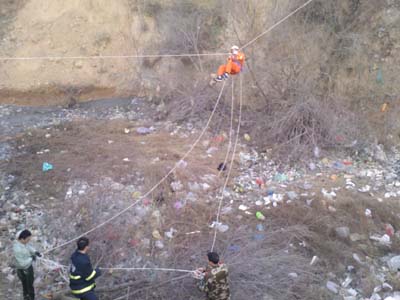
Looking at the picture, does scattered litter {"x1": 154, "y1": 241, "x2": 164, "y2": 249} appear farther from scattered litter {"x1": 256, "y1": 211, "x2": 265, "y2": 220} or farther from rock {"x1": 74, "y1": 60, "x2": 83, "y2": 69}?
rock {"x1": 74, "y1": 60, "x2": 83, "y2": 69}

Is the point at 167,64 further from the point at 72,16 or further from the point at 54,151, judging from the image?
the point at 54,151

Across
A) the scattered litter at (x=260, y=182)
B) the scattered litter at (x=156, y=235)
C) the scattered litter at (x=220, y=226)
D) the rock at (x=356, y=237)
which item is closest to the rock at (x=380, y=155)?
the rock at (x=356, y=237)

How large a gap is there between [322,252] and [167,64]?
6.19m

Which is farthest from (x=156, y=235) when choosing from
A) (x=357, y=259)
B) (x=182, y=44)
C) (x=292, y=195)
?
(x=182, y=44)

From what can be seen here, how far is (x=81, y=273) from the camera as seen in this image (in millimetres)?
3482

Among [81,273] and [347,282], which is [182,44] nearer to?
[347,282]

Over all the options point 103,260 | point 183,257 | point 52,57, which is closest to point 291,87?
point 183,257

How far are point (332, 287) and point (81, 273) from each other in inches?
109

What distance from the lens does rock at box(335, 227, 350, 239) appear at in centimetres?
520

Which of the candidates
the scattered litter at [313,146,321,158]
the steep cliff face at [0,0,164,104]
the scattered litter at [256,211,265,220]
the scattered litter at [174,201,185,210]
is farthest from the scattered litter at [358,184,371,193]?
the steep cliff face at [0,0,164,104]

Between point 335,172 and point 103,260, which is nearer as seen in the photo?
point 103,260

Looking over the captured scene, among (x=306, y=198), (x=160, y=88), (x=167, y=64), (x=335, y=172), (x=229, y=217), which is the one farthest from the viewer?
(x=167, y=64)

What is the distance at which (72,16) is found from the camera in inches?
401

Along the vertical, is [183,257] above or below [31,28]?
below
